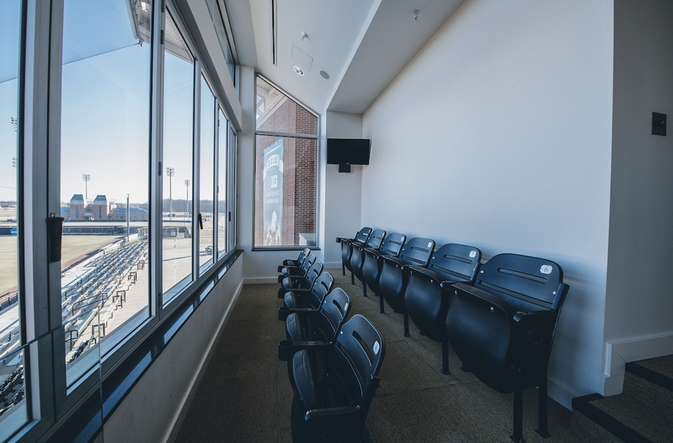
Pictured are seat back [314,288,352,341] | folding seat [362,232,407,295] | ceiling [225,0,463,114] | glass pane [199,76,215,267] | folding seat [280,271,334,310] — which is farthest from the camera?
folding seat [362,232,407,295]

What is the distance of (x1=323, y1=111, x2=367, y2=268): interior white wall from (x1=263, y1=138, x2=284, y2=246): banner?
1032 millimetres

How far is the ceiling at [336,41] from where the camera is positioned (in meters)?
2.94

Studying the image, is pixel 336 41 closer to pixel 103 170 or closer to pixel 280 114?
pixel 280 114

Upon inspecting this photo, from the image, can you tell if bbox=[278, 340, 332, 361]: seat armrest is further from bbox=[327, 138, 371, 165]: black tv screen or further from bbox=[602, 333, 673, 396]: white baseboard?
bbox=[327, 138, 371, 165]: black tv screen

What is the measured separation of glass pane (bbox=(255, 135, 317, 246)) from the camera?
5516 mm

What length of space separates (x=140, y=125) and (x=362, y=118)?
4.88 metres

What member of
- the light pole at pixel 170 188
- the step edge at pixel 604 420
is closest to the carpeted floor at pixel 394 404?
the step edge at pixel 604 420

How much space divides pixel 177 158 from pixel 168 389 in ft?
5.36

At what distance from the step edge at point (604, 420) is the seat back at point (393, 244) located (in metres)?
2.05

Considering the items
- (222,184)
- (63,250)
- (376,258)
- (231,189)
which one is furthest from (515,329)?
(231,189)

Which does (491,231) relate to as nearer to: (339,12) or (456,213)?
(456,213)

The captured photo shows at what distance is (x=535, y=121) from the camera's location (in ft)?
6.59

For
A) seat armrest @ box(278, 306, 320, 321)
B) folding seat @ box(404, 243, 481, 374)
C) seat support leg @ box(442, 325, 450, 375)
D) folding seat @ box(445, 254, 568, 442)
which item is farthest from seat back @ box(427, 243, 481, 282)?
seat armrest @ box(278, 306, 320, 321)

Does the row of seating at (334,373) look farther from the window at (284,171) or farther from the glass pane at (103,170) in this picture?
the window at (284,171)
